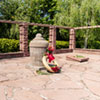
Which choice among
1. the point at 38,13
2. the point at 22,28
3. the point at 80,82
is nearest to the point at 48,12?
the point at 38,13

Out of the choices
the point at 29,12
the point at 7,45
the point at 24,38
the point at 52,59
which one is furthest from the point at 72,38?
the point at 52,59

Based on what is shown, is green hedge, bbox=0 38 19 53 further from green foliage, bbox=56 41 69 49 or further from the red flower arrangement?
the red flower arrangement

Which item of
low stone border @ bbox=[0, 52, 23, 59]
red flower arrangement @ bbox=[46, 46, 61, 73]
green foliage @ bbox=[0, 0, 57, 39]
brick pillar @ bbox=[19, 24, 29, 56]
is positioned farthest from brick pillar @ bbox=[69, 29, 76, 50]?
red flower arrangement @ bbox=[46, 46, 61, 73]

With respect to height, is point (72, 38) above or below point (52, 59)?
above

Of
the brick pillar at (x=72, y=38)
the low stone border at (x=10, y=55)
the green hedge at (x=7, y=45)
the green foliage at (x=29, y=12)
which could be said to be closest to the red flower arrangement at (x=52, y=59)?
the low stone border at (x=10, y=55)

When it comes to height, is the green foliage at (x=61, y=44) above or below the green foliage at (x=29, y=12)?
below

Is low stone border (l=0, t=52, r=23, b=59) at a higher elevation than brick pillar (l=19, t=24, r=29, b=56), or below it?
below

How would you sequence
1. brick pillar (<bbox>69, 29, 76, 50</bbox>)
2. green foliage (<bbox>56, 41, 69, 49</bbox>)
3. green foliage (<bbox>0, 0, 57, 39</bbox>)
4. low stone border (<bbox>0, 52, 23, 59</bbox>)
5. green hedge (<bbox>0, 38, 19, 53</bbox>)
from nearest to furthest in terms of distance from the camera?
A: low stone border (<bbox>0, 52, 23, 59</bbox>) < green hedge (<bbox>0, 38, 19, 53</bbox>) < brick pillar (<bbox>69, 29, 76, 50</bbox>) < green foliage (<bbox>56, 41, 69, 49</bbox>) < green foliage (<bbox>0, 0, 57, 39</bbox>)

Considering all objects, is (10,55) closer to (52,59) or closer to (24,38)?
(24,38)

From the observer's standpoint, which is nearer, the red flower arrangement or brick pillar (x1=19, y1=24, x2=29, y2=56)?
the red flower arrangement

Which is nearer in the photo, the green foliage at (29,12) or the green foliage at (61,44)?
the green foliage at (61,44)

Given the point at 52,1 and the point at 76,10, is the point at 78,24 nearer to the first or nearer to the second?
the point at 76,10

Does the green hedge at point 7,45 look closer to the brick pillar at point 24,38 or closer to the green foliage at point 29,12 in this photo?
the brick pillar at point 24,38

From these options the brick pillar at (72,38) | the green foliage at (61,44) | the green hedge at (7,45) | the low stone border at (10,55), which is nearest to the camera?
the low stone border at (10,55)
